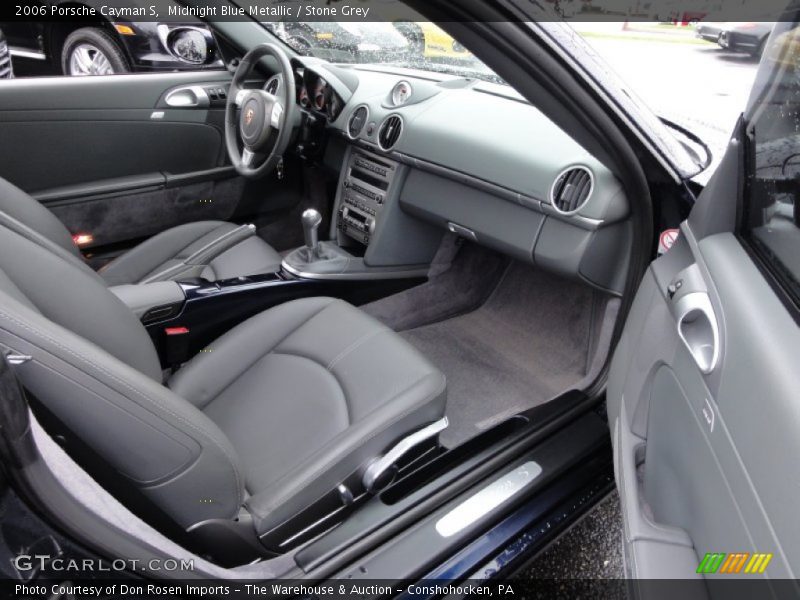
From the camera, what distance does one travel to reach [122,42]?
244 cm

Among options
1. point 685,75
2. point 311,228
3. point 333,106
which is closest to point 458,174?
point 311,228

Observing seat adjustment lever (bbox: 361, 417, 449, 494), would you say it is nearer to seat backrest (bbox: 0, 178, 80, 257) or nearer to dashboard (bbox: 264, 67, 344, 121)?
seat backrest (bbox: 0, 178, 80, 257)

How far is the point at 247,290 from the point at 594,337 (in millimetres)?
992

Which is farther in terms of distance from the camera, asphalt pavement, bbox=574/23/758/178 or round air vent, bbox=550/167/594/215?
round air vent, bbox=550/167/594/215

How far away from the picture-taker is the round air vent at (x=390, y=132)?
199 cm

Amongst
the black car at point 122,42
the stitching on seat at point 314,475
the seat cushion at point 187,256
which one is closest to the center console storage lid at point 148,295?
the seat cushion at point 187,256

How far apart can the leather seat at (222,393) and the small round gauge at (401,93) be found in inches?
33.6

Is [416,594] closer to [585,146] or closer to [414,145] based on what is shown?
[585,146]

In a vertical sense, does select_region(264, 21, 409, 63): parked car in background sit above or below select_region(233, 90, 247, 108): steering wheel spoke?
above

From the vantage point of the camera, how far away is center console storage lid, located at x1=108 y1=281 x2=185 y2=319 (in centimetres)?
143

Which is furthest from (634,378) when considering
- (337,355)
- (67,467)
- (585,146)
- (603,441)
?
(67,467)

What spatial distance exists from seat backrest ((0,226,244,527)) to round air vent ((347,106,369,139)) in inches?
50.6

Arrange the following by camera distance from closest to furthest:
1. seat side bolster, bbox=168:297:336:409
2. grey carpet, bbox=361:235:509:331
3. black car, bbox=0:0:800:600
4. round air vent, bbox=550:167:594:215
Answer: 1. black car, bbox=0:0:800:600
2. seat side bolster, bbox=168:297:336:409
3. round air vent, bbox=550:167:594:215
4. grey carpet, bbox=361:235:509:331

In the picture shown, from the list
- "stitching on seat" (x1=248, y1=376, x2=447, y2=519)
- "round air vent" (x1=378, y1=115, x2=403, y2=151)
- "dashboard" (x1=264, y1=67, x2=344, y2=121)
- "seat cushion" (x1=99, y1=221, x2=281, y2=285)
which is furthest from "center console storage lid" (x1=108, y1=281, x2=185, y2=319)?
"dashboard" (x1=264, y1=67, x2=344, y2=121)
